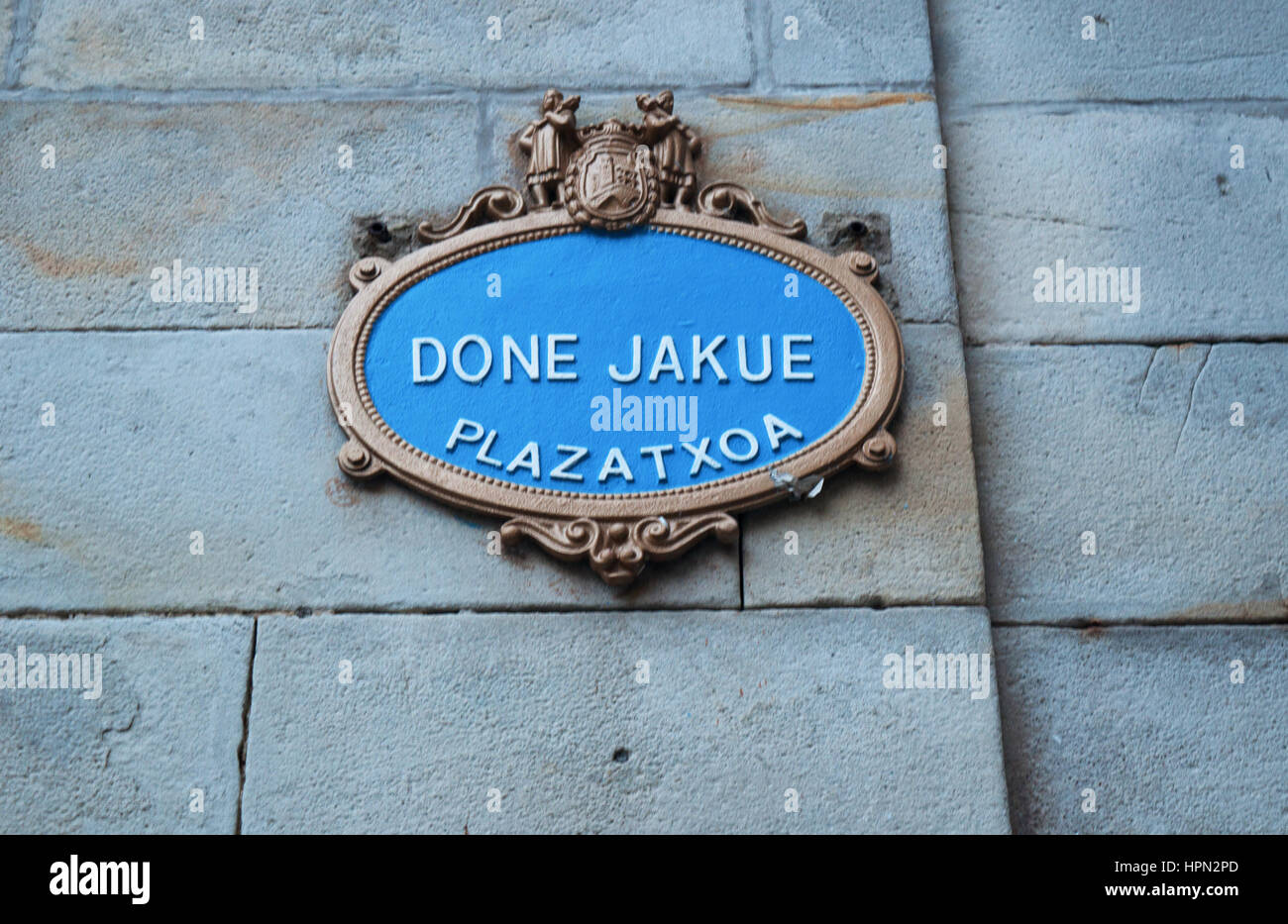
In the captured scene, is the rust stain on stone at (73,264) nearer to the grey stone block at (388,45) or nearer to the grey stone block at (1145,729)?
Result: the grey stone block at (388,45)

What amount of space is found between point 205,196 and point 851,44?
1.75 m

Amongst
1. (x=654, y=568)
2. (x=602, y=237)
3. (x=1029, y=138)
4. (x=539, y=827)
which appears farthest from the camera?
(x=1029, y=138)

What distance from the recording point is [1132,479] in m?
3.60

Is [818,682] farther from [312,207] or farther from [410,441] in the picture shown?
[312,207]

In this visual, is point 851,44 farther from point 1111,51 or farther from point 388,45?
point 388,45

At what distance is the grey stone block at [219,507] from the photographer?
11.1ft

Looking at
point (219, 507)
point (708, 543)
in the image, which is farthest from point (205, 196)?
point (708, 543)

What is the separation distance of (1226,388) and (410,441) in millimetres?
2018

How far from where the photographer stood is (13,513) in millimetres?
3467

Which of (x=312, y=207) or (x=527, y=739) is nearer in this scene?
(x=527, y=739)

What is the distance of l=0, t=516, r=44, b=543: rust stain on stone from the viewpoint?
11.3 feet

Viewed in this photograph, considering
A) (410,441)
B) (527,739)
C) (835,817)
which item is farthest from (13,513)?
(835,817)

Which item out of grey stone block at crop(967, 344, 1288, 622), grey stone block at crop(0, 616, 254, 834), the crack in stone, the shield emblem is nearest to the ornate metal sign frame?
the shield emblem

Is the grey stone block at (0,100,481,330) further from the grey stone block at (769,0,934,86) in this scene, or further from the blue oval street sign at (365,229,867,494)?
the grey stone block at (769,0,934,86)
